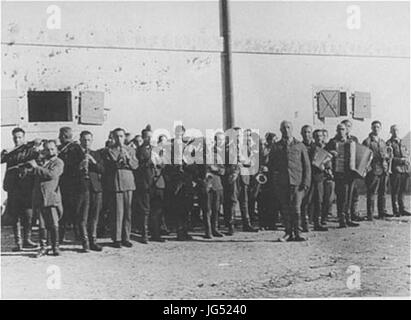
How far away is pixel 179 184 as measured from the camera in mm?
5711

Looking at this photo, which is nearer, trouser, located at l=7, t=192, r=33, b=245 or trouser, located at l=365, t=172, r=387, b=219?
trouser, located at l=7, t=192, r=33, b=245

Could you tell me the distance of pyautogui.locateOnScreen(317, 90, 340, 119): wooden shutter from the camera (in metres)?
6.00

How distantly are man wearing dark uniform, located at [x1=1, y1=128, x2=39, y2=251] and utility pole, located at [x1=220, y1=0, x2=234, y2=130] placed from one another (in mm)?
1831

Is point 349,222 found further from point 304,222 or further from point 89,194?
point 89,194

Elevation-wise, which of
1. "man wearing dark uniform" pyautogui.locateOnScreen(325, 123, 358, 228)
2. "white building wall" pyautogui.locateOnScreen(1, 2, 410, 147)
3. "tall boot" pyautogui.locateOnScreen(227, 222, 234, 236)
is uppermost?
"white building wall" pyautogui.locateOnScreen(1, 2, 410, 147)

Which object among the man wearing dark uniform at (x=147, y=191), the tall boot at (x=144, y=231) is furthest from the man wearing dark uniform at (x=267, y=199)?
the tall boot at (x=144, y=231)

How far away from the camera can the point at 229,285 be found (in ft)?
17.7

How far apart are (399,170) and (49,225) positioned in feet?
11.5

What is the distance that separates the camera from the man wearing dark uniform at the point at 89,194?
550 cm

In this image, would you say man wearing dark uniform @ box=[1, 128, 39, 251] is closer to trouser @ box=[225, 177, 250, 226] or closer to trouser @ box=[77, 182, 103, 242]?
trouser @ box=[77, 182, 103, 242]

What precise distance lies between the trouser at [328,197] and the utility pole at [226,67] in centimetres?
115

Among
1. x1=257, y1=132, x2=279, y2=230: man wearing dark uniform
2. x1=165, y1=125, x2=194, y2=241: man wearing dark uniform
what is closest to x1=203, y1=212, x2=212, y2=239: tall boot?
x1=165, y1=125, x2=194, y2=241: man wearing dark uniform

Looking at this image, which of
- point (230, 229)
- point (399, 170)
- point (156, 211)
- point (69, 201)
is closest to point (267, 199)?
point (230, 229)

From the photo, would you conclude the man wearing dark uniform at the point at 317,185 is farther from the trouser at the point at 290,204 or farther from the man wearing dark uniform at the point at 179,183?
the man wearing dark uniform at the point at 179,183
